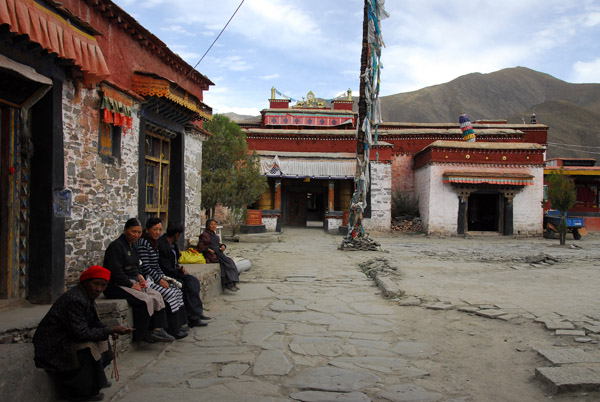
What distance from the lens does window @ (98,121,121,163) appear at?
20.9ft

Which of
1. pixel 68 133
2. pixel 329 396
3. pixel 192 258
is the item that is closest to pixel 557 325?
pixel 329 396

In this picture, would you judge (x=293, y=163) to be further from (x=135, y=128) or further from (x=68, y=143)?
(x=68, y=143)

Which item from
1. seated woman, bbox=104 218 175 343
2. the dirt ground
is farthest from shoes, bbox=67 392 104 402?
the dirt ground

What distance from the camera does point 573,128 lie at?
6881 cm

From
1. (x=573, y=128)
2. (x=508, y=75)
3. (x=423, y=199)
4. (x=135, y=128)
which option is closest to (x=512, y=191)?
(x=423, y=199)

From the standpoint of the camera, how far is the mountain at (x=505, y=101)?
244 ft

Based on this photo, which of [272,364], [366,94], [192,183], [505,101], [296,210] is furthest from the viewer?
[505,101]

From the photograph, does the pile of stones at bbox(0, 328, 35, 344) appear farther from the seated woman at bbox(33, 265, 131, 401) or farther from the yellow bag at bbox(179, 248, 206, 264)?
the yellow bag at bbox(179, 248, 206, 264)

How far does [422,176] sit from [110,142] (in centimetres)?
1947

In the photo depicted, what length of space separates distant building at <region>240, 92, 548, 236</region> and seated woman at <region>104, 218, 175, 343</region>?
17.9 metres

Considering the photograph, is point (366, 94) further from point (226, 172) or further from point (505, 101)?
point (505, 101)

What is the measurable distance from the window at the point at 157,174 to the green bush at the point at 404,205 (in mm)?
16978

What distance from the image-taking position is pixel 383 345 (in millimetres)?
4922

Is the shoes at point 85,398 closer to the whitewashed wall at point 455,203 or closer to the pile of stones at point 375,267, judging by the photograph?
the pile of stones at point 375,267
